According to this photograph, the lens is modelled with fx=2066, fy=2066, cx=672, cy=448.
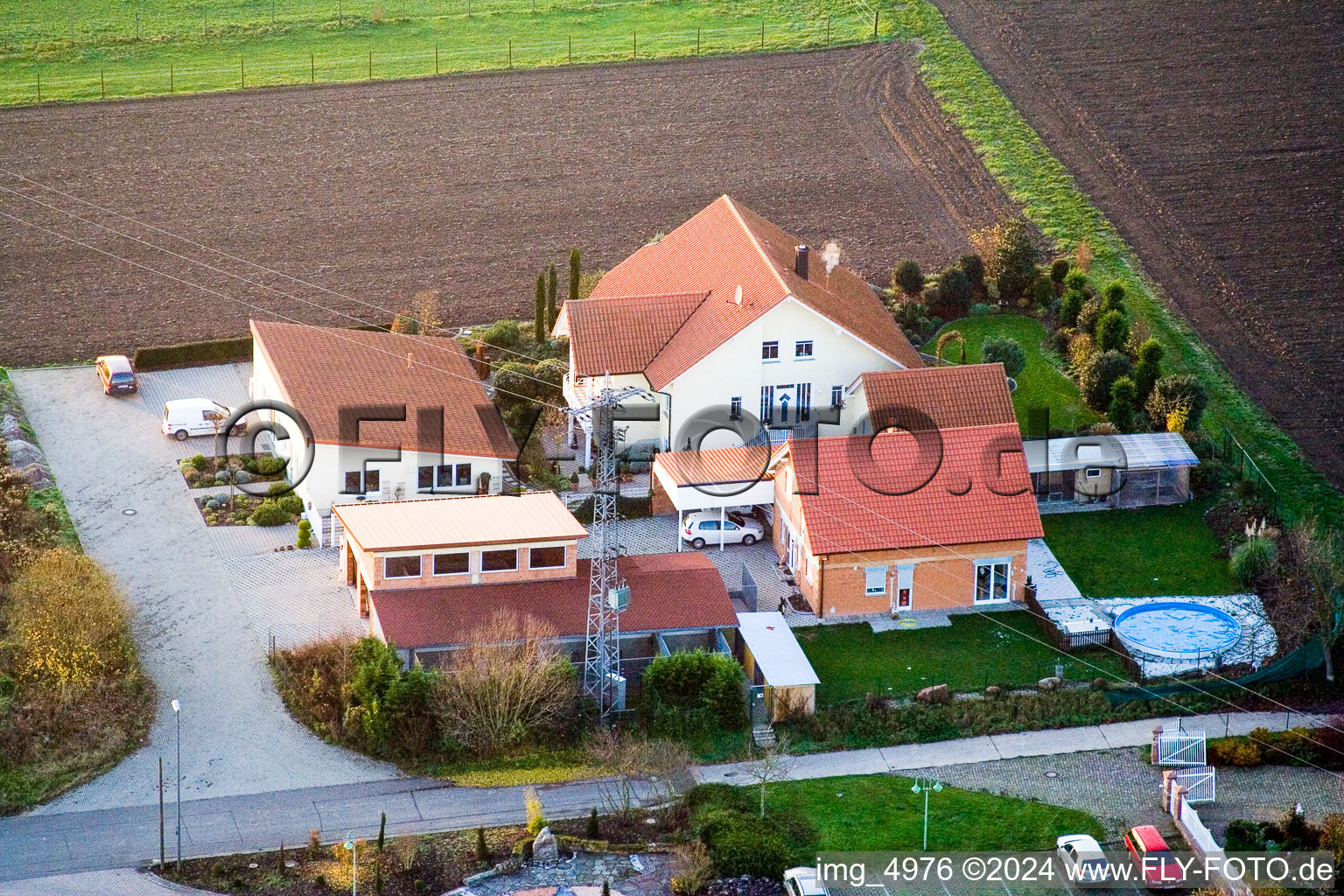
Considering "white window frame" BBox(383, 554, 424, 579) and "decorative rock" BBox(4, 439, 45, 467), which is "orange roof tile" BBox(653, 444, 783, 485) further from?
"decorative rock" BBox(4, 439, 45, 467)

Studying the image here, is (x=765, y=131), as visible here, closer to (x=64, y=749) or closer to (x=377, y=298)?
(x=377, y=298)

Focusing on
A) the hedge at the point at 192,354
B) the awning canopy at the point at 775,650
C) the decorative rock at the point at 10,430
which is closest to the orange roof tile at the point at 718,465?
the awning canopy at the point at 775,650

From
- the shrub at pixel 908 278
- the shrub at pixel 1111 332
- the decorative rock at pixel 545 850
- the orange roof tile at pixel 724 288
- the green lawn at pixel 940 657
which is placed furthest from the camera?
the shrub at pixel 908 278

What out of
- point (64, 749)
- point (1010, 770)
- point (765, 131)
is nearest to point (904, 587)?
point (1010, 770)

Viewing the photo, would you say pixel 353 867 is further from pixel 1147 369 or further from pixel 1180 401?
pixel 1147 369

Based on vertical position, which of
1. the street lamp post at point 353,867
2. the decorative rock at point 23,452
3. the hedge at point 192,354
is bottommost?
the street lamp post at point 353,867

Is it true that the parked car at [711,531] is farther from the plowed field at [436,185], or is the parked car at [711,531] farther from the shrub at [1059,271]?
the shrub at [1059,271]
